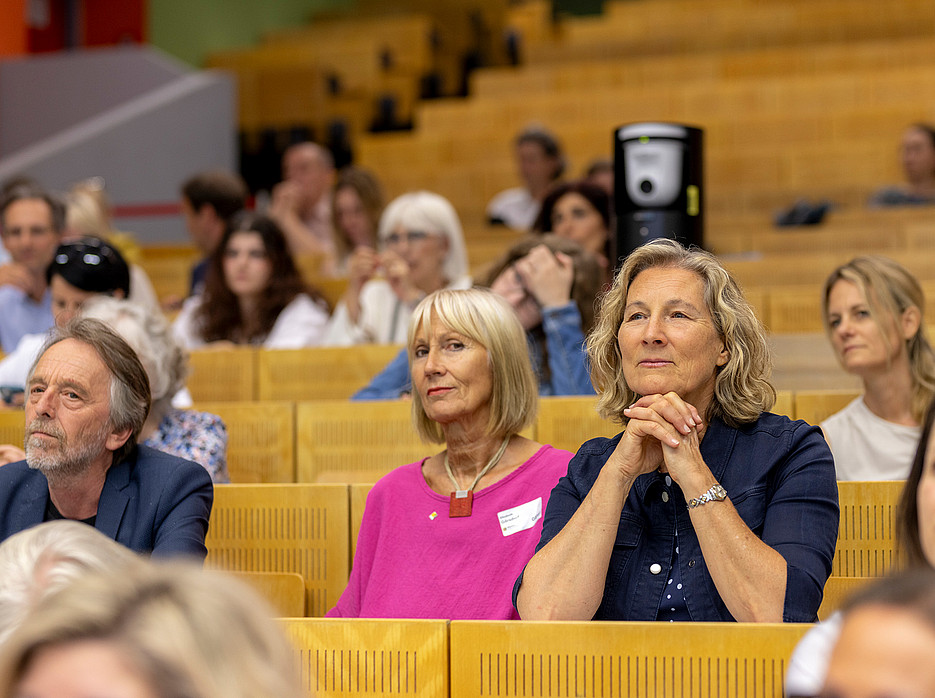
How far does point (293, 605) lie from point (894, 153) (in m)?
4.25

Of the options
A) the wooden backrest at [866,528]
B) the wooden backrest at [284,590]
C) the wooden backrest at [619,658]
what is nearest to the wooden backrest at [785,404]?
the wooden backrest at [866,528]

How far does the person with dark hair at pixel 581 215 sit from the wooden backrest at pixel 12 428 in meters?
1.55

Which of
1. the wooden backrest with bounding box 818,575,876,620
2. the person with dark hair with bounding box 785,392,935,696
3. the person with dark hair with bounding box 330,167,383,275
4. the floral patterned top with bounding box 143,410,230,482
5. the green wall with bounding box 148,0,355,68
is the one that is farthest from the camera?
the green wall with bounding box 148,0,355,68

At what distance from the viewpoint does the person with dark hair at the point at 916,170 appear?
4836 mm

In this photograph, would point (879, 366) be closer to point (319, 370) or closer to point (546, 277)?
point (546, 277)

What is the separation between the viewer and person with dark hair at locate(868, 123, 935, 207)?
15.9ft

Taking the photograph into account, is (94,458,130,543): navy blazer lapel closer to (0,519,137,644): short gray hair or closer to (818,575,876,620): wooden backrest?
(0,519,137,644): short gray hair

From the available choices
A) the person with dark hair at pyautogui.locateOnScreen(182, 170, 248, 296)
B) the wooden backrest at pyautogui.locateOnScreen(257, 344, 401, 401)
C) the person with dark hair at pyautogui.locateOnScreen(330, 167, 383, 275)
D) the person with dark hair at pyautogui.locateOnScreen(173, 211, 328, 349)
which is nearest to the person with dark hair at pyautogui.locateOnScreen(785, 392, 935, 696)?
the wooden backrest at pyautogui.locateOnScreen(257, 344, 401, 401)

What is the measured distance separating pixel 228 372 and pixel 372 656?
2010mm

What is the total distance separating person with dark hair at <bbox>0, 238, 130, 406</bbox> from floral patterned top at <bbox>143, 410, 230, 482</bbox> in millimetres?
638

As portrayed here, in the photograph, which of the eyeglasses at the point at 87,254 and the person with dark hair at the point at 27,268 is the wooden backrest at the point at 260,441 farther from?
the person with dark hair at the point at 27,268

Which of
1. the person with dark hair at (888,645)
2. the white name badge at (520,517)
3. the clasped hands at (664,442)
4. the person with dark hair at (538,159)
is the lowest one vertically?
the white name badge at (520,517)

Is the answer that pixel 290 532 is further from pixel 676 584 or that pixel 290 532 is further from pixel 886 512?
pixel 886 512

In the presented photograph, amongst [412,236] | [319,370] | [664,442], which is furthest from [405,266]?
[664,442]
